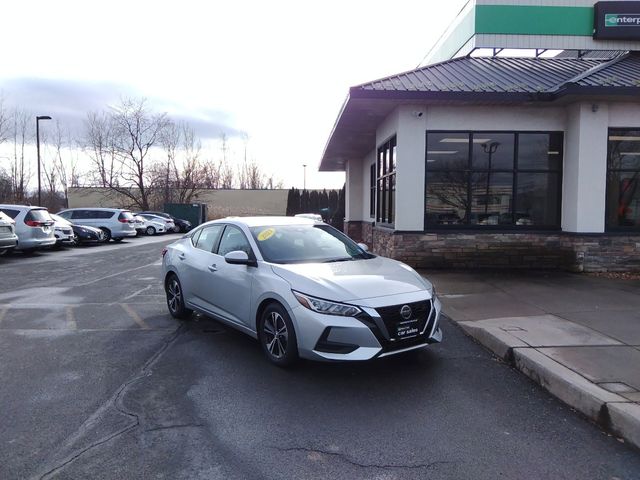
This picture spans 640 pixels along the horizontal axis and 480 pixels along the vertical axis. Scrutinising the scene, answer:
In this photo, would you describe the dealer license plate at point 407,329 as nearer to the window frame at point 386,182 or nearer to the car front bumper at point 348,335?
the car front bumper at point 348,335

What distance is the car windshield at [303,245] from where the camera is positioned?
5438 millimetres

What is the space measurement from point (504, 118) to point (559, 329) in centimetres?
651

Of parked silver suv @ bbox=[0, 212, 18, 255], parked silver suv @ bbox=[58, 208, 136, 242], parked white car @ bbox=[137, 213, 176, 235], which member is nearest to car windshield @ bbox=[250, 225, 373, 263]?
parked silver suv @ bbox=[0, 212, 18, 255]

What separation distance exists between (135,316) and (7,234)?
986 cm

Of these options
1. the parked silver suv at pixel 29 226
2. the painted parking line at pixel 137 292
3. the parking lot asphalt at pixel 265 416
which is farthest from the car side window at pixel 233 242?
the parked silver suv at pixel 29 226

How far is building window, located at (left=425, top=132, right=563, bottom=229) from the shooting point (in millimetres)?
11078

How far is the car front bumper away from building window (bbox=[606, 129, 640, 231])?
854 centimetres

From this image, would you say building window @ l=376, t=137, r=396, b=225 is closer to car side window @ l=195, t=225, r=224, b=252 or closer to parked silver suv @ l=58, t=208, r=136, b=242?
car side window @ l=195, t=225, r=224, b=252

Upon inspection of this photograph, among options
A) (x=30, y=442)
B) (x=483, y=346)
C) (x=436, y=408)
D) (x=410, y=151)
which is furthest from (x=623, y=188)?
(x=30, y=442)

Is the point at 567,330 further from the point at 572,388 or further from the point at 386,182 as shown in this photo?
the point at 386,182

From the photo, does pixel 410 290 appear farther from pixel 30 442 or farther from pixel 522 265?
pixel 522 265

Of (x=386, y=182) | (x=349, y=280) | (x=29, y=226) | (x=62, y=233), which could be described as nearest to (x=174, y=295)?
(x=349, y=280)

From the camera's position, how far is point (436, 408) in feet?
13.1

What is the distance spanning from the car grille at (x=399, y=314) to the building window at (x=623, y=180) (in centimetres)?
808
